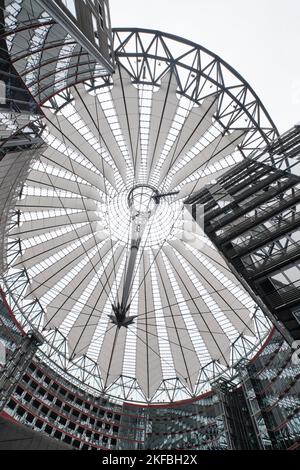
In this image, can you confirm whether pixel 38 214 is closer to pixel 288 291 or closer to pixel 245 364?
pixel 288 291

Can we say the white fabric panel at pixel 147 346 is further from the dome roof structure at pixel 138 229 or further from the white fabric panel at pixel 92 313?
the white fabric panel at pixel 92 313

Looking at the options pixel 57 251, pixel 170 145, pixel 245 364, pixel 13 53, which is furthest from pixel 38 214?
pixel 245 364

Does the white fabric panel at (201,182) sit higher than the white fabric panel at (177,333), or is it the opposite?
the white fabric panel at (201,182)

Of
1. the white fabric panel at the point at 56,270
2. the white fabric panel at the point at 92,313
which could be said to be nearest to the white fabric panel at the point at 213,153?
the white fabric panel at the point at 92,313

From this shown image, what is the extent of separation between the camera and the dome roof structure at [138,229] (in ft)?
86.4

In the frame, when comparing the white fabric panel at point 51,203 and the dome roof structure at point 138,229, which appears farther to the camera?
the white fabric panel at point 51,203

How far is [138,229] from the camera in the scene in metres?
30.6

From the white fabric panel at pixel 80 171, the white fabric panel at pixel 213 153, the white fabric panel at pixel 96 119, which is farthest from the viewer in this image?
the white fabric panel at pixel 213 153

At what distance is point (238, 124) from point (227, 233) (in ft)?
46.3

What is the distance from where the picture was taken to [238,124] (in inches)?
1106
